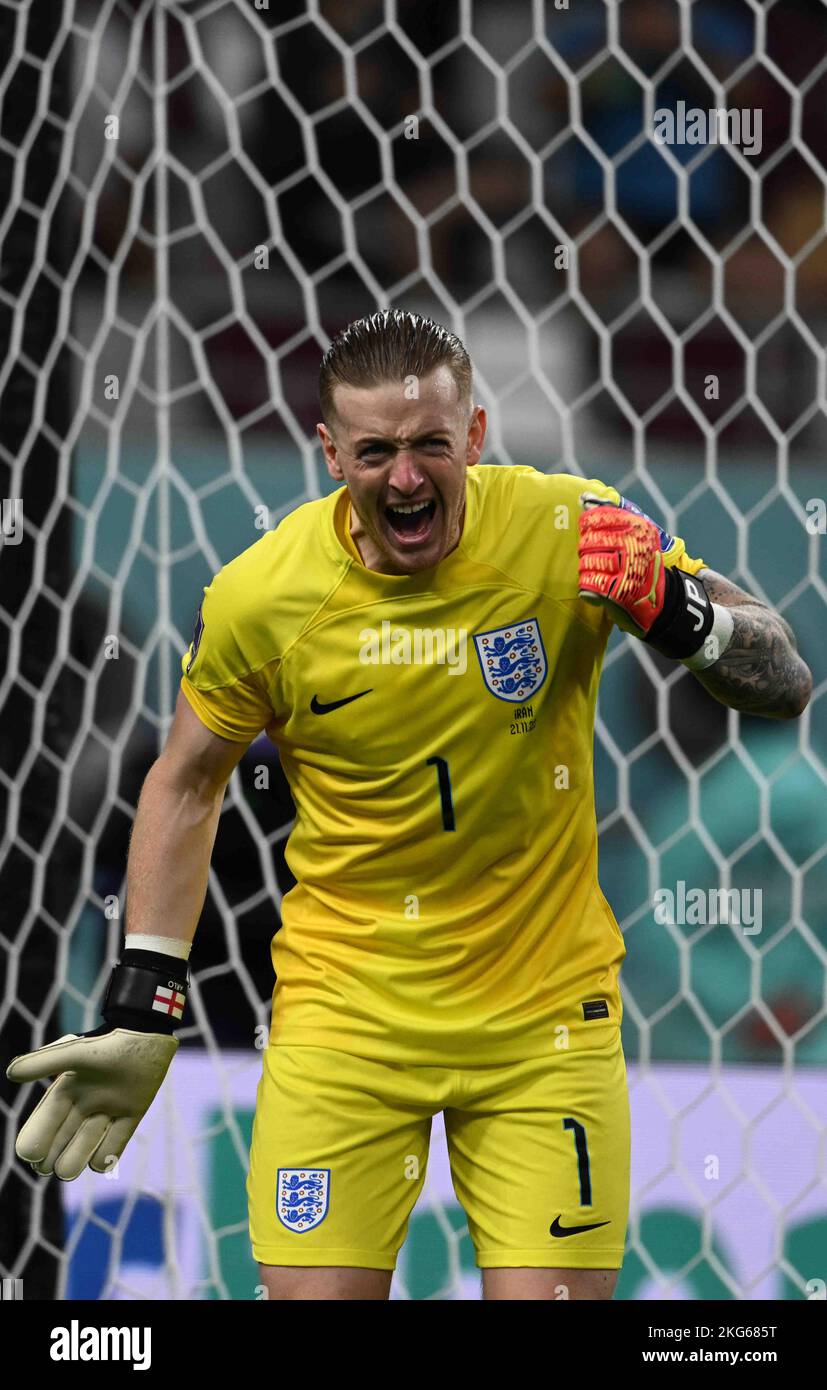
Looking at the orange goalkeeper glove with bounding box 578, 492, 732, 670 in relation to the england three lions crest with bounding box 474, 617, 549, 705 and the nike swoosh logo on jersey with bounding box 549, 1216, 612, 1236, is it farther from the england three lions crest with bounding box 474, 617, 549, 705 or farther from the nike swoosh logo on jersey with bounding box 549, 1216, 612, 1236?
the nike swoosh logo on jersey with bounding box 549, 1216, 612, 1236

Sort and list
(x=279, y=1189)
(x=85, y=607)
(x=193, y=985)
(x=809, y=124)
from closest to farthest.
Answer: (x=279, y=1189)
(x=193, y=985)
(x=85, y=607)
(x=809, y=124)

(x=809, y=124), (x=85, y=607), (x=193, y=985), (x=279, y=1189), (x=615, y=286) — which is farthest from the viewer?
(x=809, y=124)

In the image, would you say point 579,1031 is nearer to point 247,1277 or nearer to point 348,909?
point 348,909

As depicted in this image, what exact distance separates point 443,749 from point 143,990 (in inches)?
15.3

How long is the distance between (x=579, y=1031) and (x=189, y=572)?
1.60 metres

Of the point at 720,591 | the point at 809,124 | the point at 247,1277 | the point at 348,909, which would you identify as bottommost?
the point at 247,1277

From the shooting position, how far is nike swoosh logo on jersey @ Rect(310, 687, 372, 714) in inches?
62.9

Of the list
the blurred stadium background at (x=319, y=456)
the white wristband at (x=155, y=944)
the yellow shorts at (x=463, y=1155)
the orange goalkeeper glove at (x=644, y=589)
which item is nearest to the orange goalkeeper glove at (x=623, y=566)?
the orange goalkeeper glove at (x=644, y=589)

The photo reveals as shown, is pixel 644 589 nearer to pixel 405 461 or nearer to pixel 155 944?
pixel 405 461

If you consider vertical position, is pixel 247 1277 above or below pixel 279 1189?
below

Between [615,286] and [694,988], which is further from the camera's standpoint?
[615,286]

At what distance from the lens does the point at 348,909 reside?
166cm

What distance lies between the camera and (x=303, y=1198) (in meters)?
1.57

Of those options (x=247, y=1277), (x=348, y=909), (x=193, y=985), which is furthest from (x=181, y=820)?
(x=247, y=1277)
